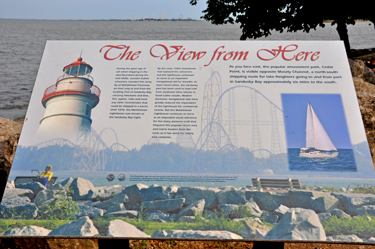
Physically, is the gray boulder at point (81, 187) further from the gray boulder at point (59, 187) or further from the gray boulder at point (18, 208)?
the gray boulder at point (18, 208)

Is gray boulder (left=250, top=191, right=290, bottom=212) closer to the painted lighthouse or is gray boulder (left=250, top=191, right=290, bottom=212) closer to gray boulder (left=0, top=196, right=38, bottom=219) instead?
the painted lighthouse

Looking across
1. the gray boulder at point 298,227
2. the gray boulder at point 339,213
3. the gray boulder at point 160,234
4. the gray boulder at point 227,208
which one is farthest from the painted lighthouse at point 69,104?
the gray boulder at point 339,213

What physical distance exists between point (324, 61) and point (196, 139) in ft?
5.07

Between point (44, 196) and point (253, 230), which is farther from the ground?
point (44, 196)

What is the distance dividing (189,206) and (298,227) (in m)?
0.79

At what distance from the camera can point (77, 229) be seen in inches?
80.7

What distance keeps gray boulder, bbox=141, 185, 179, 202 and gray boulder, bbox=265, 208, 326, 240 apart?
2.53 ft

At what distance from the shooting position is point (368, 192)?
2.21 metres

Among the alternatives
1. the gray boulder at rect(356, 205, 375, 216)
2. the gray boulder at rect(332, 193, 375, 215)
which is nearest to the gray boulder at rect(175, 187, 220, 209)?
the gray boulder at rect(332, 193, 375, 215)

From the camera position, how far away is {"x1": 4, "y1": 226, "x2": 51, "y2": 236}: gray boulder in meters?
2.06

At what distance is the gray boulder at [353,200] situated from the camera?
2.13 m

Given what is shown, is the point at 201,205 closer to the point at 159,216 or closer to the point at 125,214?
the point at 159,216

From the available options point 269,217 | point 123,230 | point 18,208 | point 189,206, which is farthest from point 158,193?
point 18,208

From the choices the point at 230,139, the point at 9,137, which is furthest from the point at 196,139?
the point at 9,137
